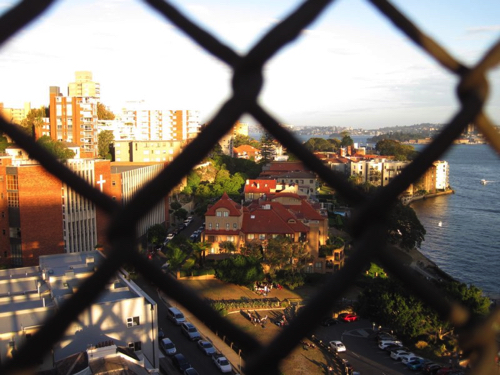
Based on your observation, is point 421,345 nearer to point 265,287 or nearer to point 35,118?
point 265,287

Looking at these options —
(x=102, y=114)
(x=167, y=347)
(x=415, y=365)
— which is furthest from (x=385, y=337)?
(x=102, y=114)

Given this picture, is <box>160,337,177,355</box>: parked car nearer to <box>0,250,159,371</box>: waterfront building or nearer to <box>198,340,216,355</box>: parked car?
<box>198,340,216,355</box>: parked car

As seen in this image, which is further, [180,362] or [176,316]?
[176,316]

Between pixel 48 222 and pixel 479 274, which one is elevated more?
pixel 48 222

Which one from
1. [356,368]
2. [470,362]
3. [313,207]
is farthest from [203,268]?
[470,362]

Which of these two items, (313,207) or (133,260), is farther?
(313,207)

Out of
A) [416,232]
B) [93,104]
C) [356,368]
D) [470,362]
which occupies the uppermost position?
[93,104]

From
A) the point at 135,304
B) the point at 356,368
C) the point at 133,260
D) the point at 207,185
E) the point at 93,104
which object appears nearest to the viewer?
the point at 133,260

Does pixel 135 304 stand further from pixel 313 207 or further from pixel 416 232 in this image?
pixel 416 232
